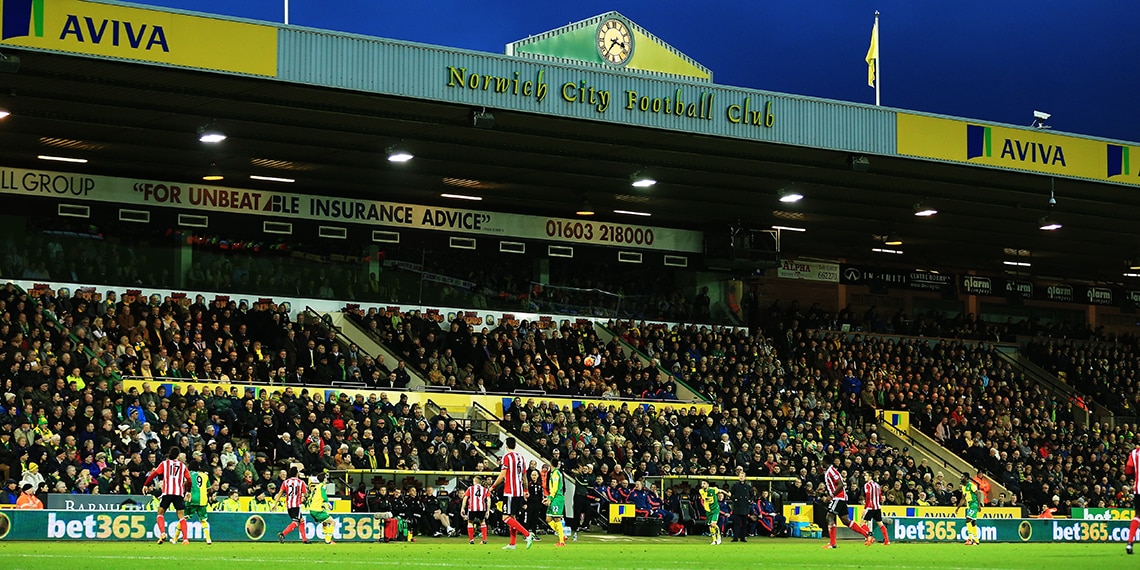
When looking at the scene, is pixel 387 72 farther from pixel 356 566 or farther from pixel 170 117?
pixel 356 566

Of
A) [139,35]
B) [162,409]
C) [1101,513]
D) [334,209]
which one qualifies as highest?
[139,35]

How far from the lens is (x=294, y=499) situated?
25.9 m

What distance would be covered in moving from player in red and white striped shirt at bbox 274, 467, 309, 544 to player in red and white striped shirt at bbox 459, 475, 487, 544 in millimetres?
3248

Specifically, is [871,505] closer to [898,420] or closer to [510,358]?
[510,358]

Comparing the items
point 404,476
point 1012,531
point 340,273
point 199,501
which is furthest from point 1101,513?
point 199,501

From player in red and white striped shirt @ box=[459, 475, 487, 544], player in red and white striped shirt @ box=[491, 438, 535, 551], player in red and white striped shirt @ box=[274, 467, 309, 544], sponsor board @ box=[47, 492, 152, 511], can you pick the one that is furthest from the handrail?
sponsor board @ box=[47, 492, 152, 511]

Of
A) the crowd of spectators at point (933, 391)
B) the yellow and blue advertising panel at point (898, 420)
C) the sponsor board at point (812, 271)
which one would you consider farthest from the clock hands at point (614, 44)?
the yellow and blue advertising panel at point (898, 420)

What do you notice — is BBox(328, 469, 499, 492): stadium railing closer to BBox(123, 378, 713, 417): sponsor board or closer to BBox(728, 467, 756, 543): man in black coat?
BBox(123, 378, 713, 417): sponsor board

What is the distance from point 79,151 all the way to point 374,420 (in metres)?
10.0

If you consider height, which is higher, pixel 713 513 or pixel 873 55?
pixel 873 55

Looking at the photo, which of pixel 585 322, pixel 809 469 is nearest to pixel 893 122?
pixel 809 469

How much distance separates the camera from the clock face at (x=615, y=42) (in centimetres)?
5375

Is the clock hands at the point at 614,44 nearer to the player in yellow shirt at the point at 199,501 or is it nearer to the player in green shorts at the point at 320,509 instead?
the player in green shorts at the point at 320,509

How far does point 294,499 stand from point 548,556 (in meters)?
5.88
